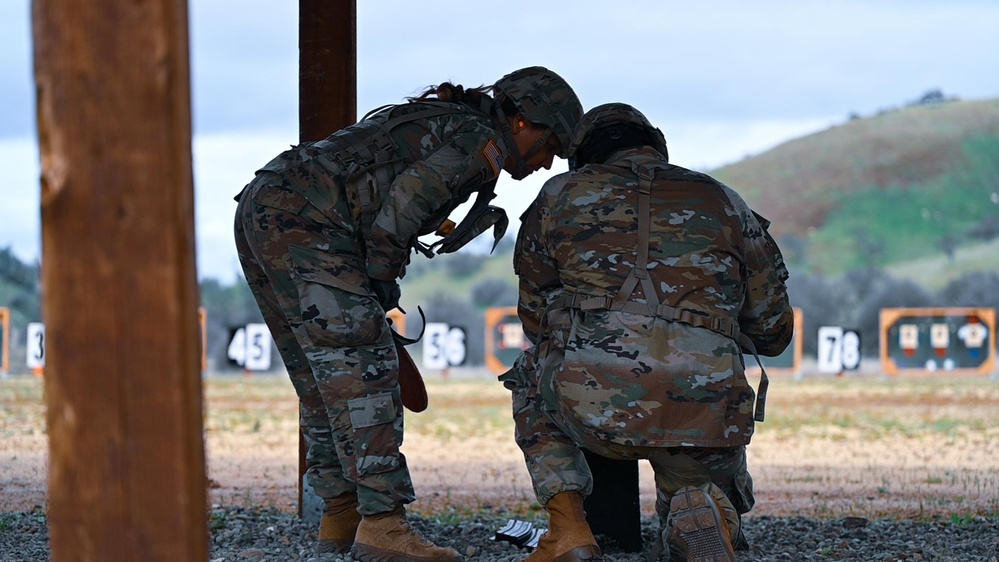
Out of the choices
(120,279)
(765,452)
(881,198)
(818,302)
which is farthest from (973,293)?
(120,279)

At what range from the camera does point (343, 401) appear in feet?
13.3

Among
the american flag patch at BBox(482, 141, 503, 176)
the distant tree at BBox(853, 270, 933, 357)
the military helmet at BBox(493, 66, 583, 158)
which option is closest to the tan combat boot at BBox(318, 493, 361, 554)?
the american flag patch at BBox(482, 141, 503, 176)

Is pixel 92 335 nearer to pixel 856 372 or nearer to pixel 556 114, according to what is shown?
pixel 556 114

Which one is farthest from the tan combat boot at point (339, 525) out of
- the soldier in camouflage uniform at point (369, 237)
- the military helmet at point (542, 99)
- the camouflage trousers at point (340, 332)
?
the military helmet at point (542, 99)

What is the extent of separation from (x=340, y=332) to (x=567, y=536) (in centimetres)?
98

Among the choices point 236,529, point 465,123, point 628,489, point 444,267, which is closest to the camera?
point 465,123

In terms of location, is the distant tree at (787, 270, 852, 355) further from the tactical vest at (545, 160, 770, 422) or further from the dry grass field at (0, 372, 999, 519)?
the tactical vest at (545, 160, 770, 422)

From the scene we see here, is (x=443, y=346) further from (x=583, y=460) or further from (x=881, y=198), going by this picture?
(x=881, y=198)

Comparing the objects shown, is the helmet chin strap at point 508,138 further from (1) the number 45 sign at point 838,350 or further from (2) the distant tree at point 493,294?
(2) the distant tree at point 493,294

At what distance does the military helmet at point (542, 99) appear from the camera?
4.33 meters

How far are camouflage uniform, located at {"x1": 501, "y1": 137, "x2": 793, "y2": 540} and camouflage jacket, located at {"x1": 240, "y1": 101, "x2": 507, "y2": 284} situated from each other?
28cm

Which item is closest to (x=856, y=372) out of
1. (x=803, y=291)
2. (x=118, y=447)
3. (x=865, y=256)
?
(x=803, y=291)

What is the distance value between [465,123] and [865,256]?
50.3 metres

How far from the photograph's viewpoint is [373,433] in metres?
4.04
